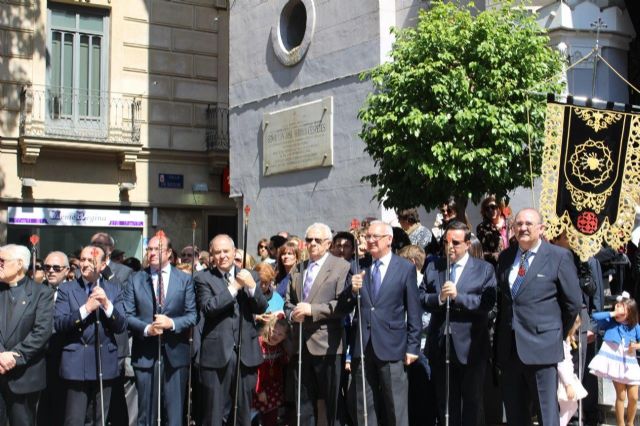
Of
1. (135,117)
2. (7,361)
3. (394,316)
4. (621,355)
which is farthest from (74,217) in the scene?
(621,355)

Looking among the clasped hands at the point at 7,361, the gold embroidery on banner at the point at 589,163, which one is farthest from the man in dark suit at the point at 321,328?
the clasped hands at the point at 7,361

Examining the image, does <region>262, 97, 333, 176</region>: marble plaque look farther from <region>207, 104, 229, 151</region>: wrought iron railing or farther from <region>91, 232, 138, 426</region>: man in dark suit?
<region>91, 232, 138, 426</region>: man in dark suit

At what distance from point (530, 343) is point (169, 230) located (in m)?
15.7

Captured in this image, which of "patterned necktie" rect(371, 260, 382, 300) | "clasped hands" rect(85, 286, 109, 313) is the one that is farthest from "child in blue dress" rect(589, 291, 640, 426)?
"clasped hands" rect(85, 286, 109, 313)

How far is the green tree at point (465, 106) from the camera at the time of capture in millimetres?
11781

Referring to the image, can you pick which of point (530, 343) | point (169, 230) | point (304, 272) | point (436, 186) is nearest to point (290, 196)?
point (169, 230)

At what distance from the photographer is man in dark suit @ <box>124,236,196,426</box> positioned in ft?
28.1

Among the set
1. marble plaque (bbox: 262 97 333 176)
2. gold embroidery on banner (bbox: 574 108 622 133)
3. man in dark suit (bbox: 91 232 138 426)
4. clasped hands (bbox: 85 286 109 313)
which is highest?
marble plaque (bbox: 262 97 333 176)

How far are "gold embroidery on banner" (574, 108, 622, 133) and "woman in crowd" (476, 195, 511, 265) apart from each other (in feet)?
5.96

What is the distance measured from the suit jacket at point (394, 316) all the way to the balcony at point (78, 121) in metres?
13.6

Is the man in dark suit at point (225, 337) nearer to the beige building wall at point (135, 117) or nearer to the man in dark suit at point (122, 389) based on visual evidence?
the man in dark suit at point (122, 389)

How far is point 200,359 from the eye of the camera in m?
8.65

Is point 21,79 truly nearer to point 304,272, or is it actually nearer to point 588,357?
point 304,272

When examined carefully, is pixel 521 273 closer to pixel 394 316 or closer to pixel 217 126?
pixel 394 316
